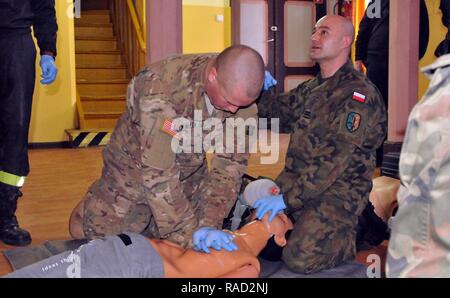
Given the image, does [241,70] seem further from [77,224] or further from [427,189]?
[77,224]

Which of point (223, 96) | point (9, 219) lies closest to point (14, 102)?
point (9, 219)

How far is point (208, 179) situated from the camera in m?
2.00

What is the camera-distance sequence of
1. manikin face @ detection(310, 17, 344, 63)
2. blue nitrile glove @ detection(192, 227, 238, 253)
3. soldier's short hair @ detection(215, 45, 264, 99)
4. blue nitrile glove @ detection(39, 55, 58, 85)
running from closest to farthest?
soldier's short hair @ detection(215, 45, 264, 99), blue nitrile glove @ detection(192, 227, 238, 253), manikin face @ detection(310, 17, 344, 63), blue nitrile glove @ detection(39, 55, 58, 85)

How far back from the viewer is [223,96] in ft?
5.32

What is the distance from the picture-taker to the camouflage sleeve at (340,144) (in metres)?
2.03

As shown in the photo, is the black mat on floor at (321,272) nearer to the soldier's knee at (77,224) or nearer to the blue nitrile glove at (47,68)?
the soldier's knee at (77,224)

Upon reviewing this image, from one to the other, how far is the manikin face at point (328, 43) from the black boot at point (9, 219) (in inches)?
54.4

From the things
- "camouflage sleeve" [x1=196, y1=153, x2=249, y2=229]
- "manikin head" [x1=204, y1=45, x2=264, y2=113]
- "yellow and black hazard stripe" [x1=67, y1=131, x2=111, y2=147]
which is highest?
"manikin head" [x1=204, y1=45, x2=264, y2=113]

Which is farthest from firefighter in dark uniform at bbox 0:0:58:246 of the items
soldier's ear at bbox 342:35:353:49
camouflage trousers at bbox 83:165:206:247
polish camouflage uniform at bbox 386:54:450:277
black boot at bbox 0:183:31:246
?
polish camouflage uniform at bbox 386:54:450:277

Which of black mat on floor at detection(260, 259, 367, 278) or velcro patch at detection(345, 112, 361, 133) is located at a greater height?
velcro patch at detection(345, 112, 361, 133)

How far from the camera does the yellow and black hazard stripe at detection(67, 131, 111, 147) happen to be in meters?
5.78

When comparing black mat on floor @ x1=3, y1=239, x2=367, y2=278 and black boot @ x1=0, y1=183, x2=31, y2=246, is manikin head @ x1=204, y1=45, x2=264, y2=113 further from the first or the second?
black boot @ x1=0, y1=183, x2=31, y2=246

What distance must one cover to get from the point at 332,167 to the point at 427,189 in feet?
4.50

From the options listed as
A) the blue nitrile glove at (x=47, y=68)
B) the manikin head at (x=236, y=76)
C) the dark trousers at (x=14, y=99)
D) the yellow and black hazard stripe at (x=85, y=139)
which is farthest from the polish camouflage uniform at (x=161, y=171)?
the yellow and black hazard stripe at (x=85, y=139)
